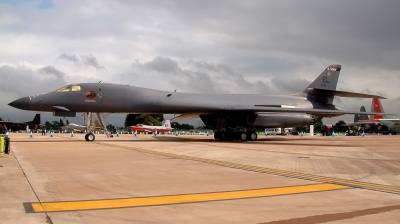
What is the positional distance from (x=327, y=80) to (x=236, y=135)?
950 cm

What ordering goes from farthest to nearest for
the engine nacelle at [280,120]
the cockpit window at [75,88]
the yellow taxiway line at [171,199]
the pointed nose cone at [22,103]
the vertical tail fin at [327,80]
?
the vertical tail fin at [327,80]
the engine nacelle at [280,120]
the cockpit window at [75,88]
the pointed nose cone at [22,103]
the yellow taxiway line at [171,199]

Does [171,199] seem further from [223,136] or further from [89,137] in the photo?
[223,136]

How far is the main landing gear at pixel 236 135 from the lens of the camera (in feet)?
83.4

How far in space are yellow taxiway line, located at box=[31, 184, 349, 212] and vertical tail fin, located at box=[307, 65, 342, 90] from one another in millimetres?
23791

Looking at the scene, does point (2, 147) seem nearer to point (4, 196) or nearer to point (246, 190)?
point (4, 196)

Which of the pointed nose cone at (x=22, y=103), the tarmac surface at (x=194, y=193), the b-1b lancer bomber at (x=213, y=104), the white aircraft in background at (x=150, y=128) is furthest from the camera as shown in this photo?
the white aircraft in background at (x=150, y=128)

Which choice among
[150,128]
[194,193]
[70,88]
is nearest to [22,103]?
[70,88]

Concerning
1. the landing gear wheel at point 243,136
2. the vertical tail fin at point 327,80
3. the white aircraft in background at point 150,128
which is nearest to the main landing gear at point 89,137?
the landing gear wheel at point 243,136

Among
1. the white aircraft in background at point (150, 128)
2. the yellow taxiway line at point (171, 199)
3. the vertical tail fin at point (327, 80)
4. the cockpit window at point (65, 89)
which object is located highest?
the vertical tail fin at point (327, 80)

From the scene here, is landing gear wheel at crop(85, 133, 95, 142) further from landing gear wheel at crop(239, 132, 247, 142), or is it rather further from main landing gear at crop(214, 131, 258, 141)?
landing gear wheel at crop(239, 132, 247, 142)

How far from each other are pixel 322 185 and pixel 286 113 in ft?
60.1

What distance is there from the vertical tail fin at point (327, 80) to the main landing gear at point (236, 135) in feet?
25.8

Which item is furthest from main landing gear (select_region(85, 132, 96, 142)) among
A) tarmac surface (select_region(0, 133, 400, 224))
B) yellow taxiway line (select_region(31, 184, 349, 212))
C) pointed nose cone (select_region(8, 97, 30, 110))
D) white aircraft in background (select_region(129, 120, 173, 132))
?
white aircraft in background (select_region(129, 120, 173, 132))

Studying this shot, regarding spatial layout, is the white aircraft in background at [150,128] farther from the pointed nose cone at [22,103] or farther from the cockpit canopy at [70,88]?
the pointed nose cone at [22,103]
